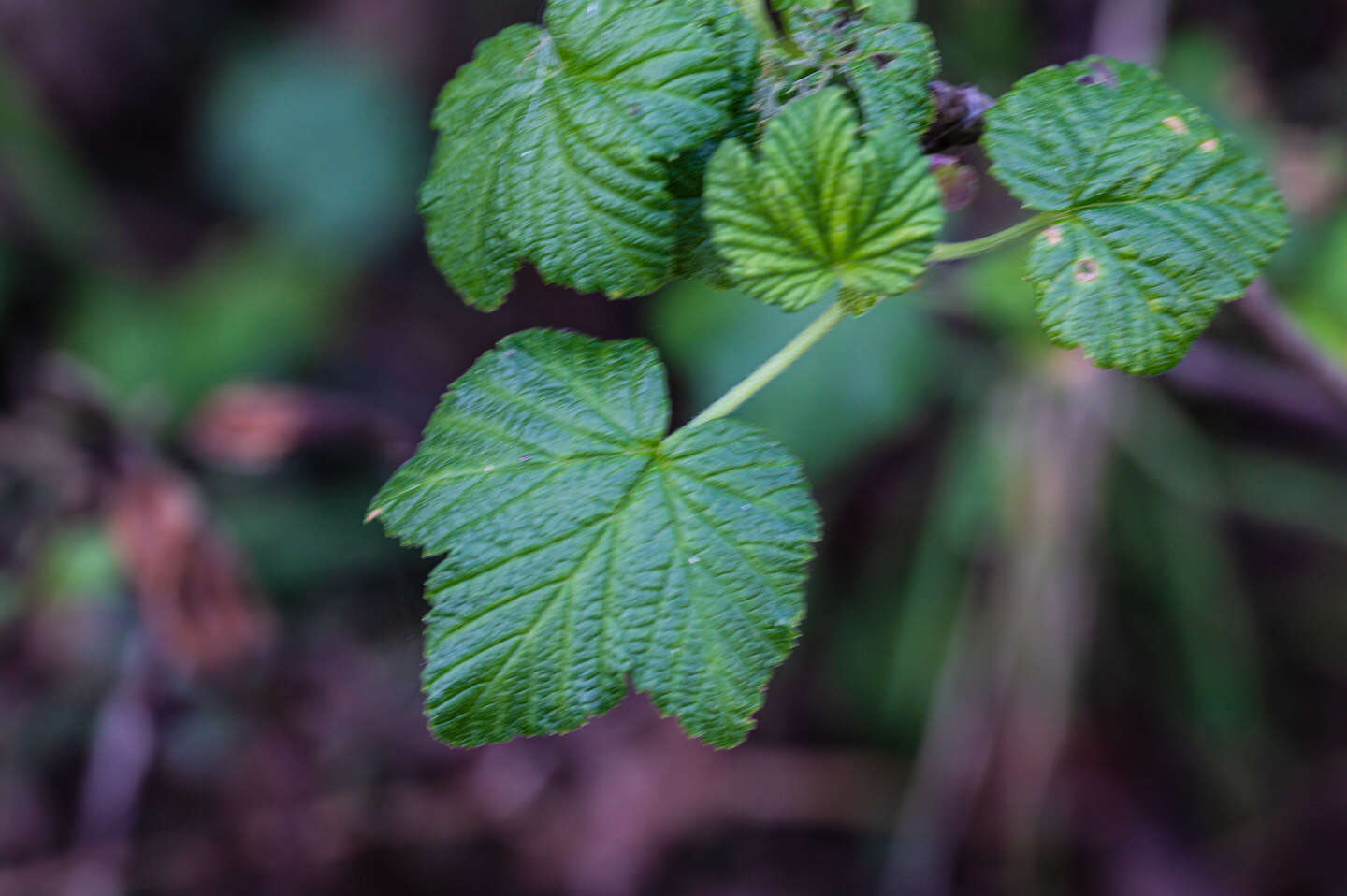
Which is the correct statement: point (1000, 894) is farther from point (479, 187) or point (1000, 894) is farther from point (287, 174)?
point (287, 174)

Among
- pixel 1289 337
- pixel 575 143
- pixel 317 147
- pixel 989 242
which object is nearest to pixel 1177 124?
pixel 989 242

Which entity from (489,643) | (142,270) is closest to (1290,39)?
(489,643)

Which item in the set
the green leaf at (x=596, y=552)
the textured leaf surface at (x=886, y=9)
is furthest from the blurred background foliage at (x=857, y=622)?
the green leaf at (x=596, y=552)

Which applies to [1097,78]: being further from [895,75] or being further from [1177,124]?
[895,75]

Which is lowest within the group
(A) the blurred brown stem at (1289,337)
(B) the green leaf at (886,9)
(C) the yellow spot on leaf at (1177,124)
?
(A) the blurred brown stem at (1289,337)

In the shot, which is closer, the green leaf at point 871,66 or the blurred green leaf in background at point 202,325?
the green leaf at point 871,66

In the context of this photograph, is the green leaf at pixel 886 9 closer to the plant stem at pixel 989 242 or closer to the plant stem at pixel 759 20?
the plant stem at pixel 759 20
